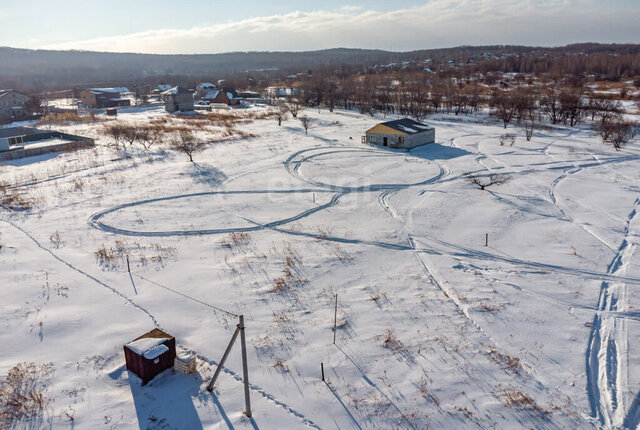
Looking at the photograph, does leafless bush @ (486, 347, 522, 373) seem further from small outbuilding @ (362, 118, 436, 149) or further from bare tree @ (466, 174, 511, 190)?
small outbuilding @ (362, 118, 436, 149)

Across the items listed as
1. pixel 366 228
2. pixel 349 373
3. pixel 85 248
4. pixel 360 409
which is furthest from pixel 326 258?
pixel 85 248

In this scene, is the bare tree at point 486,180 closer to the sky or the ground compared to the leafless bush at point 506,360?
closer to the sky

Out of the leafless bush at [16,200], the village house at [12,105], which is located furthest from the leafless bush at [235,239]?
the village house at [12,105]

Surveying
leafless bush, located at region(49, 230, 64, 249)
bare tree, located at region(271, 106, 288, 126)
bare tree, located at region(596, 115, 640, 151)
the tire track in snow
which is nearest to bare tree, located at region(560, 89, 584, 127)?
bare tree, located at region(596, 115, 640, 151)

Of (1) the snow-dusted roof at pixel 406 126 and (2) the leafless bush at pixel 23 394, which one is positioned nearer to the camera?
(2) the leafless bush at pixel 23 394

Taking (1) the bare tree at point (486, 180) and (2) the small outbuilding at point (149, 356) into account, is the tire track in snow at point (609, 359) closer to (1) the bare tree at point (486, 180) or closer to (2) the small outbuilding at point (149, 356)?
(2) the small outbuilding at point (149, 356)
